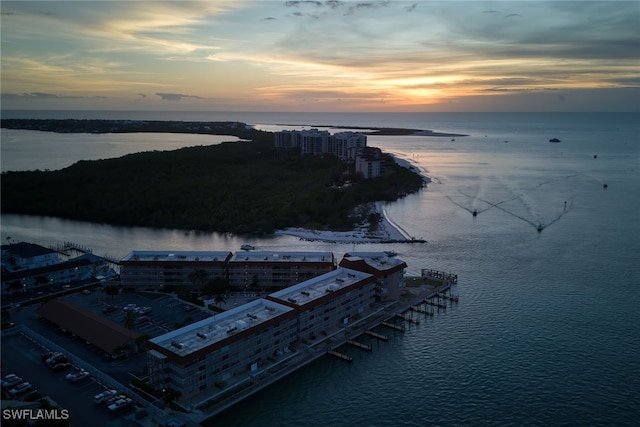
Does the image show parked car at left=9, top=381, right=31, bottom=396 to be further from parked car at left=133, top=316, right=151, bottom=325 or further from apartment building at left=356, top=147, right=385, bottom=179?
apartment building at left=356, top=147, right=385, bottom=179

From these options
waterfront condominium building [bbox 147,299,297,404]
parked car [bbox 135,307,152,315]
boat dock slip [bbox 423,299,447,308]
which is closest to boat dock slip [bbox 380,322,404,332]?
boat dock slip [bbox 423,299,447,308]

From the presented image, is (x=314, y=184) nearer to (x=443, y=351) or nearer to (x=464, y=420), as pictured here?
(x=443, y=351)

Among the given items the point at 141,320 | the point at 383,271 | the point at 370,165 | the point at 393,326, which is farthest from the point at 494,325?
the point at 370,165

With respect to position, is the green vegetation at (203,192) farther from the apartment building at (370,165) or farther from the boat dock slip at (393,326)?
the boat dock slip at (393,326)

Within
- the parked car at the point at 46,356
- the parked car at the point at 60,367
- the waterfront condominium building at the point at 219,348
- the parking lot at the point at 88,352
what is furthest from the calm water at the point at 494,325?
the parked car at the point at 46,356

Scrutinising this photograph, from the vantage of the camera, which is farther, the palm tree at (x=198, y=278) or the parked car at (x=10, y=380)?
the palm tree at (x=198, y=278)

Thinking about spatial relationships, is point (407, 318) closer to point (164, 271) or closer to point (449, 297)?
point (449, 297)
